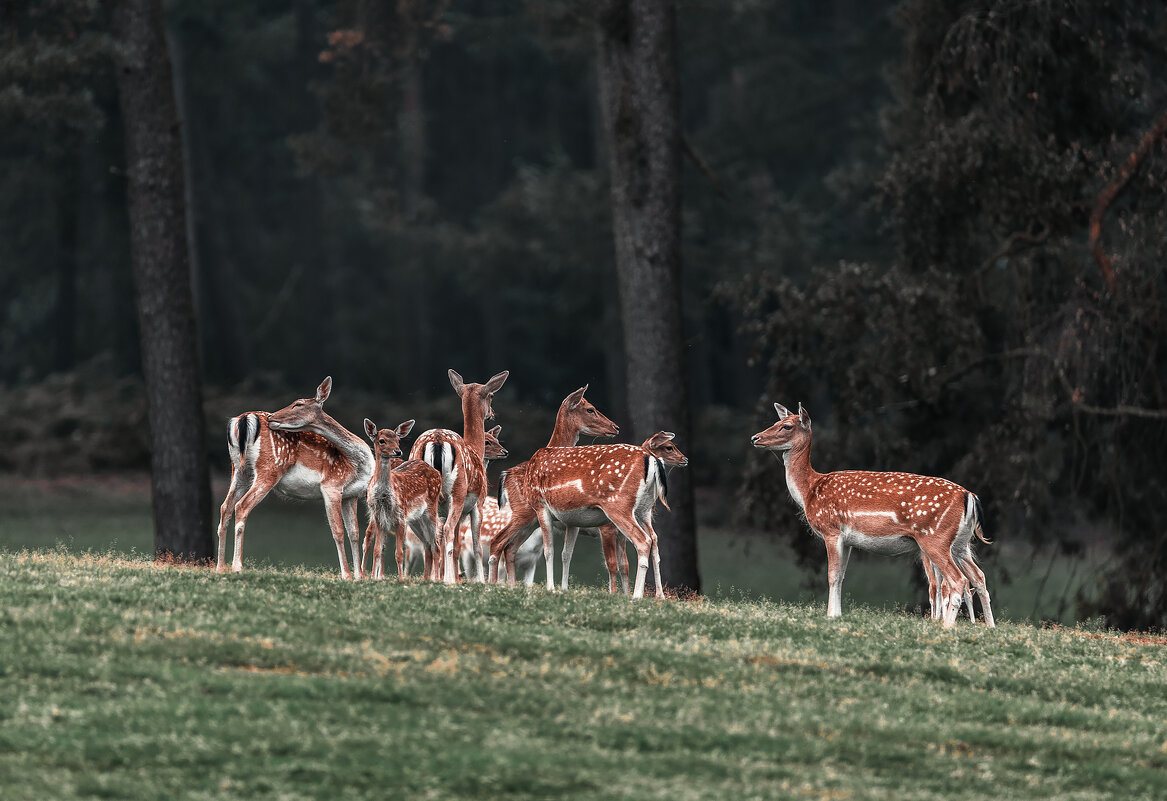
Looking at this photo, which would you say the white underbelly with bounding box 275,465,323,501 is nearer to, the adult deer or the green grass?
the adult deer

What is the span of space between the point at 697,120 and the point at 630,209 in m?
41.7

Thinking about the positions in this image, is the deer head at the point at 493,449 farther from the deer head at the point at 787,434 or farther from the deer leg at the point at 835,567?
the deer leg at the point at 835,567

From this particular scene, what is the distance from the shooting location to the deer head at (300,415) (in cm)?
1441

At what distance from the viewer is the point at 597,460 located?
14.2 metres

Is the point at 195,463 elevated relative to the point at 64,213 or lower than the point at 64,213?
lower

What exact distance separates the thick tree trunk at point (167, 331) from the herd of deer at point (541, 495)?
6172mm

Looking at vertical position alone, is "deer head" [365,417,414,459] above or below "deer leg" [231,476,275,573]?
above

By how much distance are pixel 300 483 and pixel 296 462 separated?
0.71 ft

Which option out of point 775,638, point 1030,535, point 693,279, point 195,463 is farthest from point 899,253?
point 693,279

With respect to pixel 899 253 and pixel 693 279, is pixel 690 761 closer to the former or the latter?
pixel 899 253

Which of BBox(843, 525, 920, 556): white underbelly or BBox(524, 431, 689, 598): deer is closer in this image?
BBox(524, 431, 689, 598): deer

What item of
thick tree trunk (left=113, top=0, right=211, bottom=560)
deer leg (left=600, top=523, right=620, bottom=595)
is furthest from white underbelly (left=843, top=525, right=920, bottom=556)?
thick tree trunk (left=113, top=0, right=211, bottom=560)

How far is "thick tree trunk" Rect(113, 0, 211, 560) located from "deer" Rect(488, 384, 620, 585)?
20.0ft

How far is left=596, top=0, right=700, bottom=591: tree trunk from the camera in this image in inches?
827
